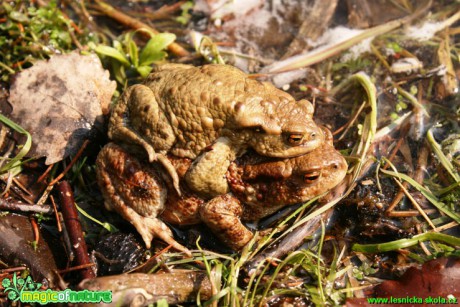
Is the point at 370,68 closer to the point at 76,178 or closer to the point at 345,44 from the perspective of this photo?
the point at 345,44

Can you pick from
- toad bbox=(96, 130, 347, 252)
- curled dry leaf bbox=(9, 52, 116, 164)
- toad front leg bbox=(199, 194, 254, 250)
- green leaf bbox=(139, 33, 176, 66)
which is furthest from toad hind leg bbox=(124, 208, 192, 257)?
green leaf bbox=(139, 33, 176, 66)

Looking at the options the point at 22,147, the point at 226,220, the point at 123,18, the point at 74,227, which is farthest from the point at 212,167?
the point at 123,18

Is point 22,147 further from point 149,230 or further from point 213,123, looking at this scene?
point 213,123

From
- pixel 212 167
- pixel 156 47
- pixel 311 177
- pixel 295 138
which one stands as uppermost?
pixel 156 47

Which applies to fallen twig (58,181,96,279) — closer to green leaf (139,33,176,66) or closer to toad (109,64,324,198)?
toad (109,64,324,198)

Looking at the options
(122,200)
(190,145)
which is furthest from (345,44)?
(122,200)
